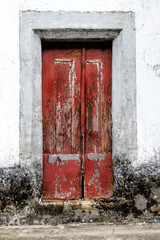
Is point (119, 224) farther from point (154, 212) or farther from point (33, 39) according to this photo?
point (33, 39)

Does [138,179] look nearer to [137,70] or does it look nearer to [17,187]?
[137,70]

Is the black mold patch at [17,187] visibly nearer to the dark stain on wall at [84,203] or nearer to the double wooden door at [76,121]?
the dark stain on wall at [84,203]

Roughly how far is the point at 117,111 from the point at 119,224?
132cm

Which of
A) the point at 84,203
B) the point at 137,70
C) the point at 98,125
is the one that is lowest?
the point at 84,203

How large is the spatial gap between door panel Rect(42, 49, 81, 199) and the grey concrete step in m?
0.47

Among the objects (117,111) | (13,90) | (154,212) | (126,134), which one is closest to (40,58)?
(13,90)

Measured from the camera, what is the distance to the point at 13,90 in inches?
146

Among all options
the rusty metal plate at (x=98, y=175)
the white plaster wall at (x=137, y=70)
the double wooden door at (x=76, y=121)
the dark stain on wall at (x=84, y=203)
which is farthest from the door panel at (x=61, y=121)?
the white plaster wall at (x=137, y=70)

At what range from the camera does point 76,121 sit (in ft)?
12.8

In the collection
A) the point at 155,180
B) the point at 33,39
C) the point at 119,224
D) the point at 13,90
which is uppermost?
the point at 33,39

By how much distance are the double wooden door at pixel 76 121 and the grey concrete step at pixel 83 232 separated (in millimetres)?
453

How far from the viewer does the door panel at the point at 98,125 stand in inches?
151

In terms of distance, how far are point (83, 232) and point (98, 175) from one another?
30.8 inches

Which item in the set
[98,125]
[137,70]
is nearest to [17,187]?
[98,125]
